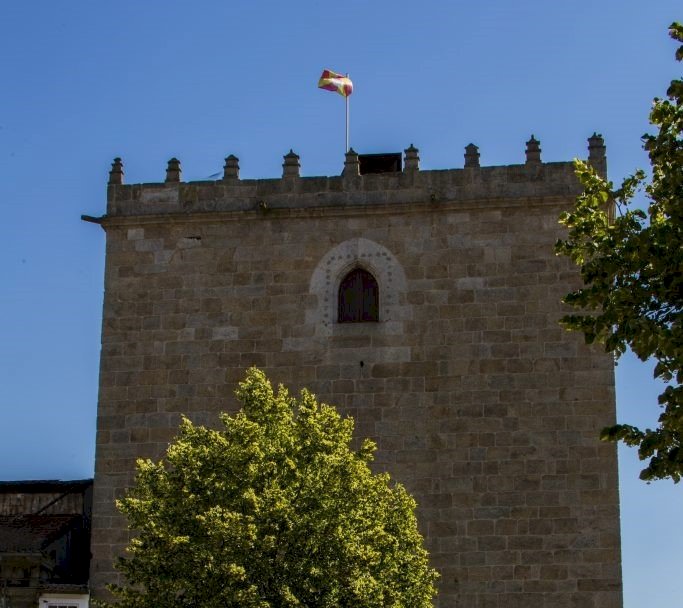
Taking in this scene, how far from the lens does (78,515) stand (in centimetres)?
3409

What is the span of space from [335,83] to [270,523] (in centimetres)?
1283

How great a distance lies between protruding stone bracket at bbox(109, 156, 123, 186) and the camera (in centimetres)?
3381

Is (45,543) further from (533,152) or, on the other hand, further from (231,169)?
(533,152)

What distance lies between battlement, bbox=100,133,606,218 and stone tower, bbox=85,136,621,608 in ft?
0.14

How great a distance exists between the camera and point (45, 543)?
32219mm

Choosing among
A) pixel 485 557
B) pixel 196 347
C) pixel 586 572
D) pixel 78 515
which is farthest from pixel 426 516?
pixel 78 515

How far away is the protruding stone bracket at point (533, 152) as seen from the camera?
32250 mm

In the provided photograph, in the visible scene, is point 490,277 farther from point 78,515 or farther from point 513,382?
point 78,515

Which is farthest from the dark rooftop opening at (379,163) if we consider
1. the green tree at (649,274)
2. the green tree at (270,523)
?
the green tree at (649,274)

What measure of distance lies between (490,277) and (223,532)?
10074 mm

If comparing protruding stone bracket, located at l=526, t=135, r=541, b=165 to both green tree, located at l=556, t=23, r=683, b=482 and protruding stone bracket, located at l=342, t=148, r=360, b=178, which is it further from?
green tree, located at l=556, t=23, r=683, b=482

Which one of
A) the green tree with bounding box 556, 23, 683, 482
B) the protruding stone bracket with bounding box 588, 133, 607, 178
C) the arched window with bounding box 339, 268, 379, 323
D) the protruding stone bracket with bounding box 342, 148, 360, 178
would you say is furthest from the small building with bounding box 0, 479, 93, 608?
the green tree with bounding box 556, 23, 683, 482

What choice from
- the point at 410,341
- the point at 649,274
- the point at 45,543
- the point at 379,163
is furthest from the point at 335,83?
the point at 649,274

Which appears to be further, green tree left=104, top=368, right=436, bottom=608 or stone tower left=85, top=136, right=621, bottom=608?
stone tower left=85, top=136, right=621, bottom=608
